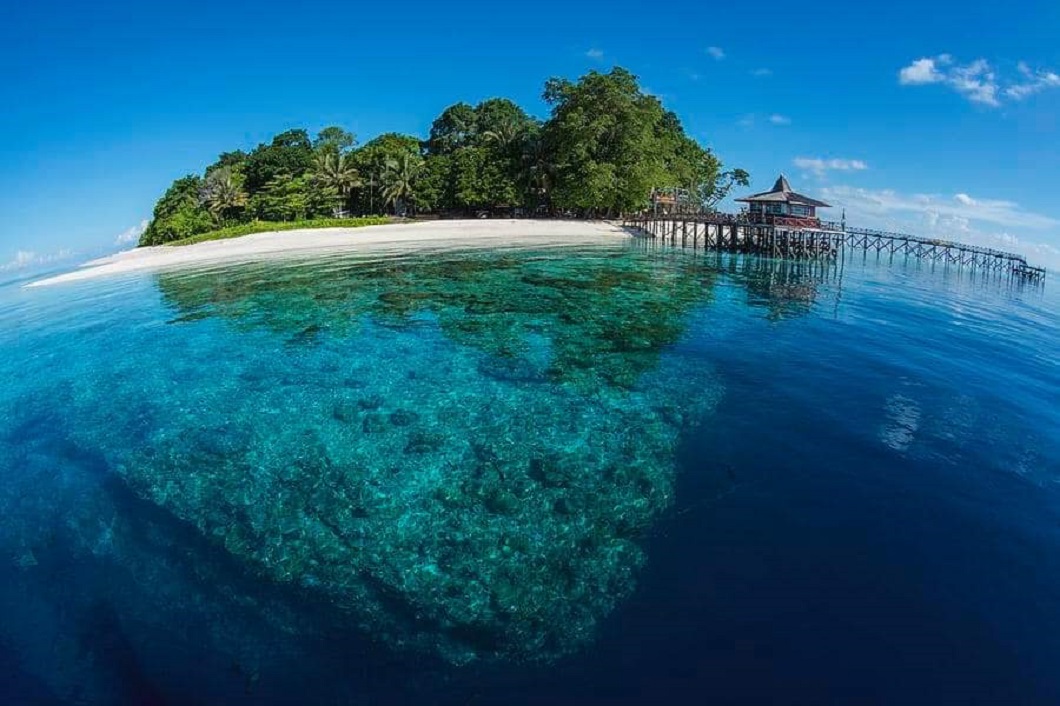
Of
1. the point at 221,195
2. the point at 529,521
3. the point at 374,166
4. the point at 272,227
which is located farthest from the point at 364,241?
the point at 529,521

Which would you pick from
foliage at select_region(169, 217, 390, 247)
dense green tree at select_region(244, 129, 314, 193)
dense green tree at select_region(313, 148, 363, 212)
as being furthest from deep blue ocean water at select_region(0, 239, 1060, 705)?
dense green tree at select_region(244, 129, 314, 193)

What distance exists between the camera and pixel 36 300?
3353 cm

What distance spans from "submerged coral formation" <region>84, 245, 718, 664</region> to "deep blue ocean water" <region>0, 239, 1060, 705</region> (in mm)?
62

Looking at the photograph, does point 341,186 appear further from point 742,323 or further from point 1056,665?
point 1056,665

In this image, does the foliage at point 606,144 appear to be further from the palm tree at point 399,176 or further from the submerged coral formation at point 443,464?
the submerged coral formation at point 443,464

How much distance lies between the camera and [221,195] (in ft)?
209

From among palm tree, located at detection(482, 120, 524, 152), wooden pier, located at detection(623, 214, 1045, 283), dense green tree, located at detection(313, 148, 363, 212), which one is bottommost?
wooden pier, located at detection(623, 214, 1045, 283)

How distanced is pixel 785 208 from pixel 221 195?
6230cm

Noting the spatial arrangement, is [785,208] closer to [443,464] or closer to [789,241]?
[789,241]

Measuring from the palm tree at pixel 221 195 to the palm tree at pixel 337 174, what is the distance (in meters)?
10.6

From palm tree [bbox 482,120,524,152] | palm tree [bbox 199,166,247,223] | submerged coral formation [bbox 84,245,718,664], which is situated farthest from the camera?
palm tree [bbox 482,120,524,152]

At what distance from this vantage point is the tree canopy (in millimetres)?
53688

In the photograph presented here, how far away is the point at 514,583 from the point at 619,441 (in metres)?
4.56

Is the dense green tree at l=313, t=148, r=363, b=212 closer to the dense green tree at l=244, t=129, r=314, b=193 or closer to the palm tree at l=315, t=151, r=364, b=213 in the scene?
the palm tree at l=315, t=151, r=364, b=213
